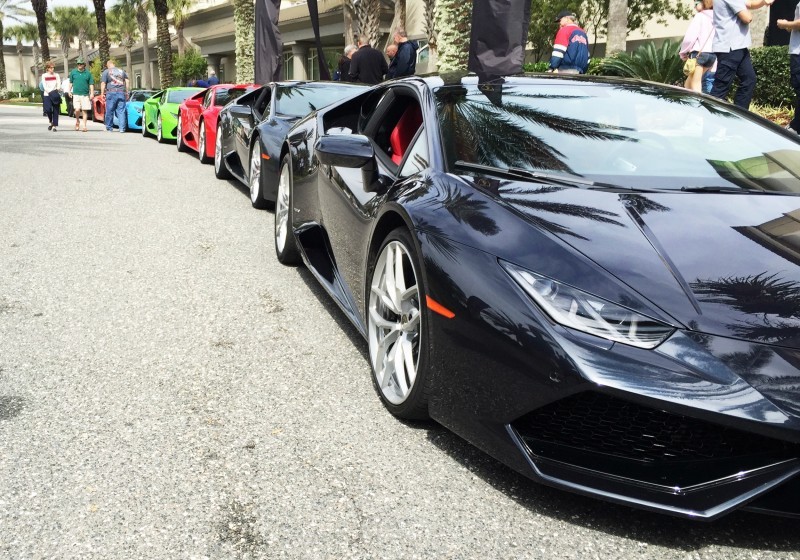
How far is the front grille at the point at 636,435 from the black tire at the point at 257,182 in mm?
5001

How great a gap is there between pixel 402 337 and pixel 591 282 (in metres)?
0.86

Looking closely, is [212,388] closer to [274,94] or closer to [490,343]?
[490,343]

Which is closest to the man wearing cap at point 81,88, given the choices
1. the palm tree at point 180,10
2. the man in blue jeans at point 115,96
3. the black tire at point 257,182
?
the man in blue jeans at point 115,96

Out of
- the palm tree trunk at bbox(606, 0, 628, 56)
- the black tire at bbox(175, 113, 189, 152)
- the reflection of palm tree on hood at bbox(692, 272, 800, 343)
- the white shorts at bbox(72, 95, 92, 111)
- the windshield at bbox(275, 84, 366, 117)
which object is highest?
the palm tree trunk at bbox(606, 0, 628, 56)

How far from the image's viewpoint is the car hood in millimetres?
2057

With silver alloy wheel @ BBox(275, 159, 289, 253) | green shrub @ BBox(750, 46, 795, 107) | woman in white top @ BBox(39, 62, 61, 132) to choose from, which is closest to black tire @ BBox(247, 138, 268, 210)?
silver alloy wheel @ BBox(275, 159, 289, 253)

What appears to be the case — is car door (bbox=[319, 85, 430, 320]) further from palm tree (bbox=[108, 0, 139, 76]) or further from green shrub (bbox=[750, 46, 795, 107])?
palm tree (bbox=[108, 0, 139, 76])

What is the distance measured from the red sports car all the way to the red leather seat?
590 centimetres

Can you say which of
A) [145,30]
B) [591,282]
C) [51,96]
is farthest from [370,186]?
[145,30]

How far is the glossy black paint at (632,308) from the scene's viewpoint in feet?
6.36

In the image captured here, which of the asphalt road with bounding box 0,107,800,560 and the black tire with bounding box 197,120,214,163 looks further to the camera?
the black tire with bounding box 197,120,214,163

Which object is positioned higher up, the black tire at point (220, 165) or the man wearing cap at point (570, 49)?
the man wearing cap at point (570, 49)

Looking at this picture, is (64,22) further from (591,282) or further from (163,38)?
(591,282)

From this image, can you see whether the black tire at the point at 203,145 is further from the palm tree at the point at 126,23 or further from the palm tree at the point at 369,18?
the palm tree at the point at 126,23
